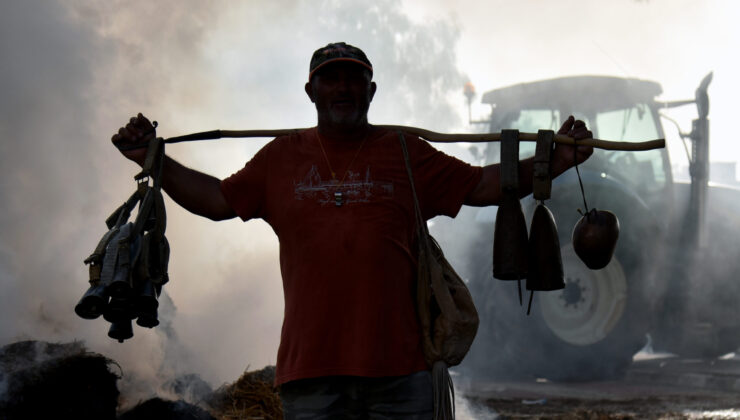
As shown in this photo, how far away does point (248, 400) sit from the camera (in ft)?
17.7

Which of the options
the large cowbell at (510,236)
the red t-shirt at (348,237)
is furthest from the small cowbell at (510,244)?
the red t-shirt at (348,237)

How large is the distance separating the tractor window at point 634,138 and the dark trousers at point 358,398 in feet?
21.1

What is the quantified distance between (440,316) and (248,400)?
265 centimetres

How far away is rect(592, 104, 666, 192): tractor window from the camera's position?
8953 mm

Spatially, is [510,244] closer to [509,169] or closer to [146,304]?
[509,169]

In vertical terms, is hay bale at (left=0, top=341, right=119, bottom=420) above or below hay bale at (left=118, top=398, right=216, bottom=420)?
above

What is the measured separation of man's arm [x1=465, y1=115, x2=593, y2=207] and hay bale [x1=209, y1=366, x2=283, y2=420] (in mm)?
2436

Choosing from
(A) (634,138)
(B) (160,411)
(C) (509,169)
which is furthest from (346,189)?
(A) (634,138)

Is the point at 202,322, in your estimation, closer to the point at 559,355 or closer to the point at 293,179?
the point at 559,355

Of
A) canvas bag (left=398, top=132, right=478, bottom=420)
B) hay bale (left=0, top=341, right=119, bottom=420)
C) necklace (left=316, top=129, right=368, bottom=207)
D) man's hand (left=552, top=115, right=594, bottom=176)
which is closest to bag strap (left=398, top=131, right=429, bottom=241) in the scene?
canvas bag (left=398, top=132, right=478, bottom=420)

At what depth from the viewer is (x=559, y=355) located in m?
8.22

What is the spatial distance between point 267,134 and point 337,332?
2.97 feet

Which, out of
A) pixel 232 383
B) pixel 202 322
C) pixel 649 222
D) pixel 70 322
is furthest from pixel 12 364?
→ pixel 649 222

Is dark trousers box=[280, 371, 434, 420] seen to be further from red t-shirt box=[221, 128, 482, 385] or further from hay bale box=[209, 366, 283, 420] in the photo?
hay bale box=[209, 366, 283, 420]
